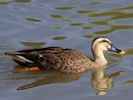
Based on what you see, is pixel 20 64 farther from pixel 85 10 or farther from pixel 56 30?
pixel 85 10

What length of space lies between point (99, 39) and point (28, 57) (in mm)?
1665

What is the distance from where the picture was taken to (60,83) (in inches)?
551

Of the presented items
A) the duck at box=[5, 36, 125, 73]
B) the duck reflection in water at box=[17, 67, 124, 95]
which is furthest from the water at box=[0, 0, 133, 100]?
the duck at box=[5, 36, 125, 73]

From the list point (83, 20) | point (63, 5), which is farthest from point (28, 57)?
point (63, 5)

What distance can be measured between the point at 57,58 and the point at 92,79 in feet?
3.48

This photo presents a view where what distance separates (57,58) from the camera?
48.7ft

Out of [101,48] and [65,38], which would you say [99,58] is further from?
[65,38]

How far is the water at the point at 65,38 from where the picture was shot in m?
13.3

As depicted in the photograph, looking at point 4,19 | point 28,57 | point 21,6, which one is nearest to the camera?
point 28,57

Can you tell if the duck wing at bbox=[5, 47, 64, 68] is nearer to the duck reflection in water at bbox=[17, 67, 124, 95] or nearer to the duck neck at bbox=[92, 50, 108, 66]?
the duck reflection in water at bbox=[17, 67, 124, 95]

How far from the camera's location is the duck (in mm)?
14852

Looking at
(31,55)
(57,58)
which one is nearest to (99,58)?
(57,58)

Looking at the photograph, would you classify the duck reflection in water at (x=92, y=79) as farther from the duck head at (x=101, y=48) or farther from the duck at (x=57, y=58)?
the duck head at (x=101, y=48)

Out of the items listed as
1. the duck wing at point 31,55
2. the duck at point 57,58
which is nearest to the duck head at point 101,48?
the duck at point 57,58
